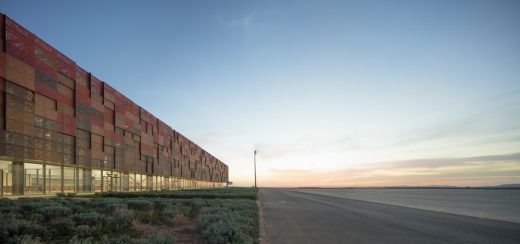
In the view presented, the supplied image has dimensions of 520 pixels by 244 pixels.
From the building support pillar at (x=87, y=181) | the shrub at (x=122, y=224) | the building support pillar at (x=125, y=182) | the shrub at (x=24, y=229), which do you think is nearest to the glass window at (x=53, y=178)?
the building support pillar at (x=87, y=181)

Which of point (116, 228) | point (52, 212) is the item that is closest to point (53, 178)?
point (52, 212)

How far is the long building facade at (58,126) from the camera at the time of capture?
30781 mm

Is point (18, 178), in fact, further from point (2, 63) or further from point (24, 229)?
point (24, 229)

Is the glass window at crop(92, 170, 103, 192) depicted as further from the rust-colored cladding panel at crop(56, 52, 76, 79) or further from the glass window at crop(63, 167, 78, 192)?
the rust-colored cladding panel at crop(56, 52, 76, 79)

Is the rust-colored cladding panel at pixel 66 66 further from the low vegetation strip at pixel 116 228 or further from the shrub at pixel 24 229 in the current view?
the shrub at pixel 24 229

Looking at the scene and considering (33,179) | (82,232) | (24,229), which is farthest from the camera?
(33,179)

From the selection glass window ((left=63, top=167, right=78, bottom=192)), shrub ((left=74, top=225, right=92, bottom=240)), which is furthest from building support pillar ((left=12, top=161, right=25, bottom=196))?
shrub ((left=74, top=225, right=92, bottom=240))

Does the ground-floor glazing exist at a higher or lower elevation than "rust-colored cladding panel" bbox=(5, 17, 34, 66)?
lower

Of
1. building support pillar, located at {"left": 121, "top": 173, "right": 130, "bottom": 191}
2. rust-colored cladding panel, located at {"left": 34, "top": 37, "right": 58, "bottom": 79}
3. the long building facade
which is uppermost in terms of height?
rust-colored cladding panel, located at {"left": 34, "top": 37, "right": 58, "bottom": 79}

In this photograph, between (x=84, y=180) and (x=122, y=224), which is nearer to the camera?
(x=122, y=224)

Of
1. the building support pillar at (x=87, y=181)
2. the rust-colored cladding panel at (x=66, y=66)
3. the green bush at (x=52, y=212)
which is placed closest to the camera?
the green bush at (x=52, y=212)

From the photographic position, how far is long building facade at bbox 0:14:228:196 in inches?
1212

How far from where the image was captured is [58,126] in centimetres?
3694

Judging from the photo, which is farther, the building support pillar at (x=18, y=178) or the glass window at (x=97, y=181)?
the glass window at (x=97, y=181)
